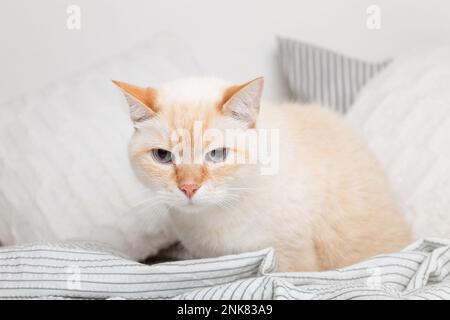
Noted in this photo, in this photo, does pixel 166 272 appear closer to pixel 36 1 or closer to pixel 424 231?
pixel 424 231

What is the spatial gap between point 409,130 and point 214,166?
668 millimetres

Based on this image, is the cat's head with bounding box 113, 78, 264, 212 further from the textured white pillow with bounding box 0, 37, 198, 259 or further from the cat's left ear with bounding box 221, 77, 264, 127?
the textured white pillow with bounding box 0, 37, 198, 259

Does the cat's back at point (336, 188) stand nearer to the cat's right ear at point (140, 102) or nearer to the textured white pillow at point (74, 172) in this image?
the cat's right ear at point (140, 102)

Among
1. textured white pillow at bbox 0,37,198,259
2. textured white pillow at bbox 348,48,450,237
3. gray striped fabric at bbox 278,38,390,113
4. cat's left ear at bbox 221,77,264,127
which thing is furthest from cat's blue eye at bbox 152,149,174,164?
gray striped fabric at bbox 278,38,390,113

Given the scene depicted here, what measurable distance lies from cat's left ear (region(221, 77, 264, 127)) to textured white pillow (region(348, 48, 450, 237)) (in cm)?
54

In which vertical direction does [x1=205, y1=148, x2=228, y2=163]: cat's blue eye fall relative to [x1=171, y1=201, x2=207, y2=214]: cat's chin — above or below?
above

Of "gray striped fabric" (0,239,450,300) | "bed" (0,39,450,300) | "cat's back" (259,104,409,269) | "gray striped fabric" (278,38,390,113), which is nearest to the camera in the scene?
"gray striped fabric" (0,239,450,300)

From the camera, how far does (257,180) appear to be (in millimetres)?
1102

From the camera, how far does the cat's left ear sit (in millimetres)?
1014

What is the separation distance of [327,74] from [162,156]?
2.79ft

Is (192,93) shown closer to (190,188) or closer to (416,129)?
(190,188)

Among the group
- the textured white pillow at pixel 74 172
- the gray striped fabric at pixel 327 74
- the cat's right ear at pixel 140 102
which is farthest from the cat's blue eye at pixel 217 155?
the gray striped fabric at pixel 327 74

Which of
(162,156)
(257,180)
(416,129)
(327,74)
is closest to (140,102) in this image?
(162,156)
